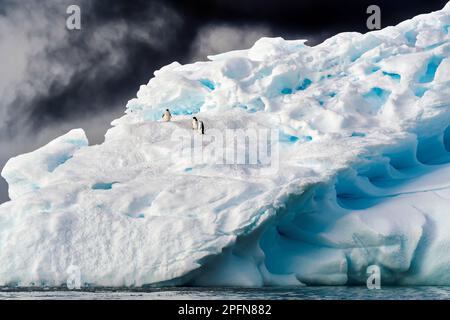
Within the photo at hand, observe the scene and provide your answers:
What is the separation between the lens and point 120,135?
61.4 feet

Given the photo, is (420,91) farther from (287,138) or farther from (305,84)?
(287,138)

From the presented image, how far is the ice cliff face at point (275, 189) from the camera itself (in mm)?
14016

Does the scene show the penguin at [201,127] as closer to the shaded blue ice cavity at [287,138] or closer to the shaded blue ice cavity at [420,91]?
the shaded blue ice cavity at [287,138]

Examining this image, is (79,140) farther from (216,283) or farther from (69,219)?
(216,283)

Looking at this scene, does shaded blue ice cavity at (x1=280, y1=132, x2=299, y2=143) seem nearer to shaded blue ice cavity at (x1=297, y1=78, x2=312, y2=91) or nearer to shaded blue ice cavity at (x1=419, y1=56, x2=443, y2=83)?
shaded blue ice cavity at (x1=297, y1=78, x2=312, y2=91)

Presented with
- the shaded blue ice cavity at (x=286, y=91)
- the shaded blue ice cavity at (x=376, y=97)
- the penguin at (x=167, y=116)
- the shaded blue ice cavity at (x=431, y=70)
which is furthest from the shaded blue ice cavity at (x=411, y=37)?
the penguin at (x=167, y=116)

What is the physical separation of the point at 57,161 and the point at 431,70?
11.1 m

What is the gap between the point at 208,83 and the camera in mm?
20922

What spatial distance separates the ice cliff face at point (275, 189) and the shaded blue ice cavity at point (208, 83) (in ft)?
3.91

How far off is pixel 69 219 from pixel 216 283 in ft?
12.0

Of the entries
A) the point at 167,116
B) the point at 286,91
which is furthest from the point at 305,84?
the point at 167,116
